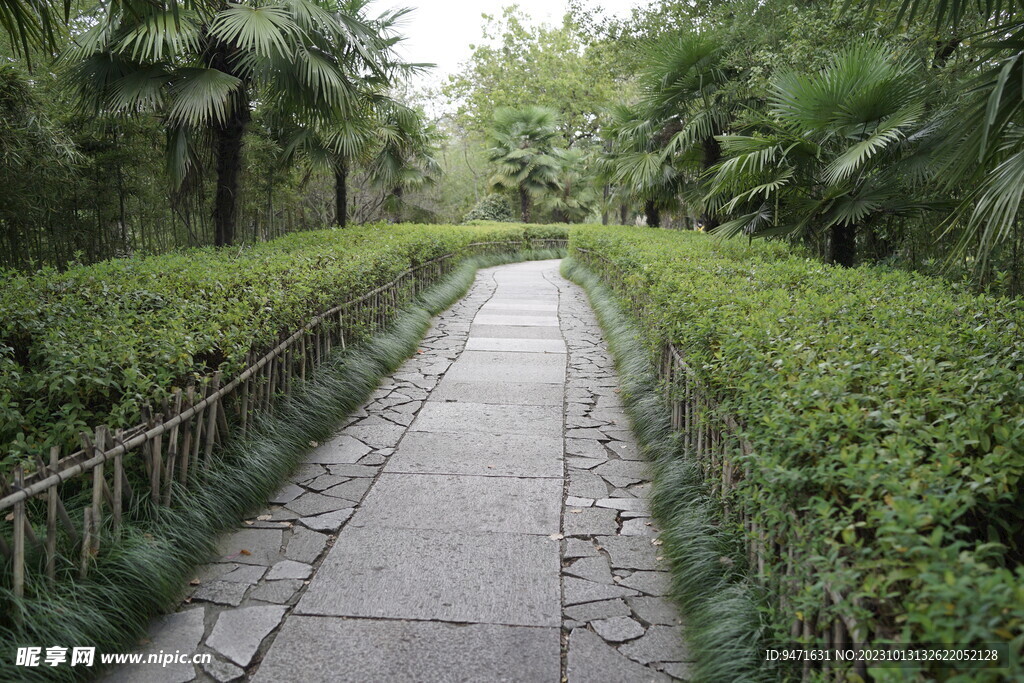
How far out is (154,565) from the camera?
303 centimetres

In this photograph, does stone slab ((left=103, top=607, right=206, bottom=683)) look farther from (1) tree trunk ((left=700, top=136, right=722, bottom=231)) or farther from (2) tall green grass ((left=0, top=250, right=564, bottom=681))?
(1) tree trunk ((left=700, top=136, right=722, bottom=231))

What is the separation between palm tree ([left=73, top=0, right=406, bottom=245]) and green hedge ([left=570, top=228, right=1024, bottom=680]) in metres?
5.97

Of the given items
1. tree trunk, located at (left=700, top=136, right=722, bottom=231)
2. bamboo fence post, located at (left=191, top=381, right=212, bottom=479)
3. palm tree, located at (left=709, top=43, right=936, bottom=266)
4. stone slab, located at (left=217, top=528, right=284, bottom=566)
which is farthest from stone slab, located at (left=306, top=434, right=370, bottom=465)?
tree trunk, located at (left=700, top=136, right=722, bottom=231)

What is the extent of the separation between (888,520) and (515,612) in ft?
5.90

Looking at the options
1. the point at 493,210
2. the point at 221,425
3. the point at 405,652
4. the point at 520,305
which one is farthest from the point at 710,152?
the point at 493,210

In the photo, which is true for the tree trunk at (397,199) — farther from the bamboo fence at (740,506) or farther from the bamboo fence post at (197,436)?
the bamboo fence post at (197,436)

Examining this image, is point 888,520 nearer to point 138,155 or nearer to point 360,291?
point 360,291

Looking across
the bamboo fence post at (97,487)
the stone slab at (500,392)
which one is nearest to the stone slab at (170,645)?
the bamboo fence post at (97,487)

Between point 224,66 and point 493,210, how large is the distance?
20509mm

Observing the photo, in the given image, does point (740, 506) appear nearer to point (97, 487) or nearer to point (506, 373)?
point (97, 487)

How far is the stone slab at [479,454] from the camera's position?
4715 millimetres

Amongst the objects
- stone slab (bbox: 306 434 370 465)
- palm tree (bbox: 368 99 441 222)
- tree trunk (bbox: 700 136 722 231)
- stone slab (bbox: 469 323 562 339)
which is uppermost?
palm tree (bbox: 368 99 441 222)

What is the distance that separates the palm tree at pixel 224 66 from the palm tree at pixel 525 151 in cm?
1774

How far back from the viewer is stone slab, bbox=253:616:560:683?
105 inches
